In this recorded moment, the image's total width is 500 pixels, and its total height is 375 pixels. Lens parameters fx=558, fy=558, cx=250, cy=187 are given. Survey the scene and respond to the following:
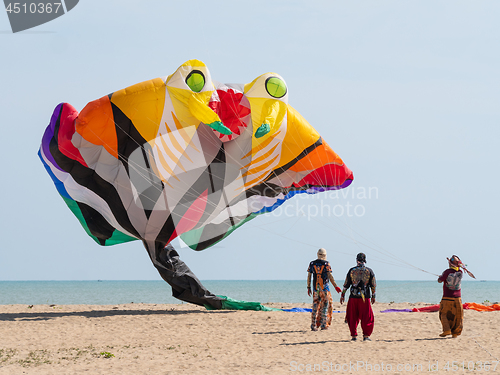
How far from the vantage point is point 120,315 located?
1207 centimetres

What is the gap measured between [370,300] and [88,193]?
6615 mm

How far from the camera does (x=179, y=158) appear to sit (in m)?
11.5

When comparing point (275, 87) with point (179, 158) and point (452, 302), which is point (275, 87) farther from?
point (452, 302)

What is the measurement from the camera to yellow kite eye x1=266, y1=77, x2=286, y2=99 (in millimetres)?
11445

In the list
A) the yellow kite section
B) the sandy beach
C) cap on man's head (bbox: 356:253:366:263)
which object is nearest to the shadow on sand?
the sandy beach

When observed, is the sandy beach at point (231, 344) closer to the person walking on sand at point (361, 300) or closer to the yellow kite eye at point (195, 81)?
the person walking on sand at point (361, 300)

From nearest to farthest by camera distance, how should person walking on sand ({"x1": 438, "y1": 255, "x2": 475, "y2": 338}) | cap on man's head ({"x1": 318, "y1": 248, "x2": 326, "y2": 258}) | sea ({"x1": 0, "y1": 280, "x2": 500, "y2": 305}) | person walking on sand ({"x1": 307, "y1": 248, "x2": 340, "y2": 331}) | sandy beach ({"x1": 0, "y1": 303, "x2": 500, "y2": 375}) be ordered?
sandy beach ({"x1": 0, "y1": 303, "x2": 500, "y2": 375}) < person walking on sand ({"x1": 438, "y1": 255, "x2": 475, "y2": 338}) < person walking on sand ({"x1": 307, "y1": 248, "x2": 340, "y2": 331}) < cap on man's head ({"x1": 318, "y1": 248, "x2": 326, "y2": 258}) < sea ({"x1": 0, "y1": 280, "x2": 500, "y2": 305})

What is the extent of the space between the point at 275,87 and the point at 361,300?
Answer: 16.1 ft

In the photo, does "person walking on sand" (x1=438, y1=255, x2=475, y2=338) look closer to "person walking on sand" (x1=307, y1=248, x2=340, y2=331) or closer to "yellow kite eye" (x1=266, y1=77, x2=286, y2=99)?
"person walking on sand" (x1=307, y1=248, x2=340, y2=331)

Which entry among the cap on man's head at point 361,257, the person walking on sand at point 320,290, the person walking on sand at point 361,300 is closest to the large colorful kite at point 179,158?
the person walking on sand at point 320,290

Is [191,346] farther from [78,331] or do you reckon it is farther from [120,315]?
[120,315]

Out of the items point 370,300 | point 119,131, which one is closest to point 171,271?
point 119,131

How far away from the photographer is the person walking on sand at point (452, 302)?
877 centimetres

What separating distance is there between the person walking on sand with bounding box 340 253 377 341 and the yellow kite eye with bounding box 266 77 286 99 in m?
4.37
